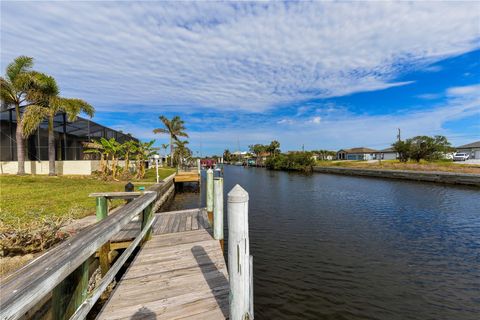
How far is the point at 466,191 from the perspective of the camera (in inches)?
782

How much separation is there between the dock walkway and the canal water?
204cm

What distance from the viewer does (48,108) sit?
16.6 metres

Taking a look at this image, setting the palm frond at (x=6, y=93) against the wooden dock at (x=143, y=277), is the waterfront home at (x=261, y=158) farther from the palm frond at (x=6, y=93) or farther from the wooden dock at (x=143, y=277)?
the wooden dock at (x=143, y=277)

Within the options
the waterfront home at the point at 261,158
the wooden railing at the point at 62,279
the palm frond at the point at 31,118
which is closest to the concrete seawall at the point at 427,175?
the wooden railing at the point at 62,279

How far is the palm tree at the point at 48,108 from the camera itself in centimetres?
1548

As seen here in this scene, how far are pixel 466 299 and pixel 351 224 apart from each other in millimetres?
5753

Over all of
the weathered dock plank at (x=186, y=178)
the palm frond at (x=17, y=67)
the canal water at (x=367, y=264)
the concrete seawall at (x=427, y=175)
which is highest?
the palm frond at (x=17, y=67)

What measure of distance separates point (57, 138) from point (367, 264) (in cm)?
2320

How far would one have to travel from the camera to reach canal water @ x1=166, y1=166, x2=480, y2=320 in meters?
5.22

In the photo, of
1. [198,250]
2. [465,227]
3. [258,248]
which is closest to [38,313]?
[198,250]

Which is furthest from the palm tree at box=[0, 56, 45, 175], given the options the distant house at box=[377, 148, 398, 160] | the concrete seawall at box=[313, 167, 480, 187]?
the distant house at box=[377, 148, 398, 160]

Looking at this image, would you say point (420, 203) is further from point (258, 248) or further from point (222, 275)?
point (222, 275)

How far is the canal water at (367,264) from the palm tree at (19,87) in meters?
17.0

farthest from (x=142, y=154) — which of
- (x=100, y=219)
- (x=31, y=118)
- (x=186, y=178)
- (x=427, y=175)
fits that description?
(x=427, y=175)
